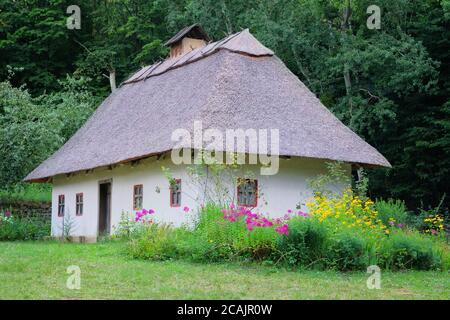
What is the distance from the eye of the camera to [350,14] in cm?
2820

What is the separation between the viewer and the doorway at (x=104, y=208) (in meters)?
23.0

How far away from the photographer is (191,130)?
17281mm

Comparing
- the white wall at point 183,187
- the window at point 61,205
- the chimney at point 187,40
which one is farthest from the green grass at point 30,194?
the chimney at point 187,40

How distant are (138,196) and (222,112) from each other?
12.9 feet

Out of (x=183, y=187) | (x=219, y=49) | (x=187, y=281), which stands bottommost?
(x=187, y=281)

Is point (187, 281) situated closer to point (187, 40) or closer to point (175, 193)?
point (175, 193)

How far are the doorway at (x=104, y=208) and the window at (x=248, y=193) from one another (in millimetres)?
6306

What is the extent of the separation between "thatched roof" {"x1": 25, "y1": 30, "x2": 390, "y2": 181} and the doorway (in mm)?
1319

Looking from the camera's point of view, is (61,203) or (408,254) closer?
(408,254)

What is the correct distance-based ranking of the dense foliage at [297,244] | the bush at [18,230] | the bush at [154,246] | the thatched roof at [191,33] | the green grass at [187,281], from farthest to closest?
the thatched roof at [191,33]
the bush at [18,230]
the bush at [154,246]
the dense foliage at [297,244]
the green grass at [187,281]

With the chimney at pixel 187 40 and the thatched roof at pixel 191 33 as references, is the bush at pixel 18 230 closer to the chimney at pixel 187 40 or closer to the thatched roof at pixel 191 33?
the chimney at pixel 187 40

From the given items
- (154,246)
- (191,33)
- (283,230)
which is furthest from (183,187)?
(191,33)

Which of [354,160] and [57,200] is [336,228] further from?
[57,200]

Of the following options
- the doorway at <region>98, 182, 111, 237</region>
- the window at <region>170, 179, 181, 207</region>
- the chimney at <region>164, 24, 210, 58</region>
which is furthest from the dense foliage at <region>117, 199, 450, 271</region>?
the chimney at <region>164, 24, 210, 58</region>
